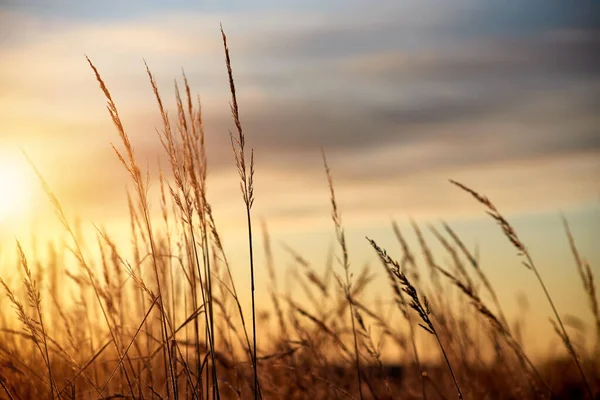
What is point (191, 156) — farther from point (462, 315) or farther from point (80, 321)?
point (462, 315)

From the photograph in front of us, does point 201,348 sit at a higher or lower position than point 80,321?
lower

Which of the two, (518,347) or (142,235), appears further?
(142,235)

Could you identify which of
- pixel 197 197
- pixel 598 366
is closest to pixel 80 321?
pixel 197 197

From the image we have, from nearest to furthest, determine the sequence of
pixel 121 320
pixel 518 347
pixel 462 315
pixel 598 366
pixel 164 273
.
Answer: pixel 518 347 < pixel 121 320 < pixel 164 273 < pixel 462 315 < pixel 598 366

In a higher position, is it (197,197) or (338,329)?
(197,197)

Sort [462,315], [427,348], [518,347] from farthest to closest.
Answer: [427,348] → [462,315] → [518,347]

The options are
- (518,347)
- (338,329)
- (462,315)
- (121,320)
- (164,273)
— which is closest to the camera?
(518,347)

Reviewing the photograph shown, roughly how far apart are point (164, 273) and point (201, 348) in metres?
0.69

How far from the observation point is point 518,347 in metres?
2.42

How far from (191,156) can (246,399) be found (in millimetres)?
1860

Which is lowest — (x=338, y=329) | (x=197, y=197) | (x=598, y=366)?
(x=598, y=366)

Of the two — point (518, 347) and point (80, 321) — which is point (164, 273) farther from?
point (518, 347)

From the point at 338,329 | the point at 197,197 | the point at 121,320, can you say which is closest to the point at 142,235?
the point at 121,320

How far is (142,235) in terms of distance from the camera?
266 centimetres
